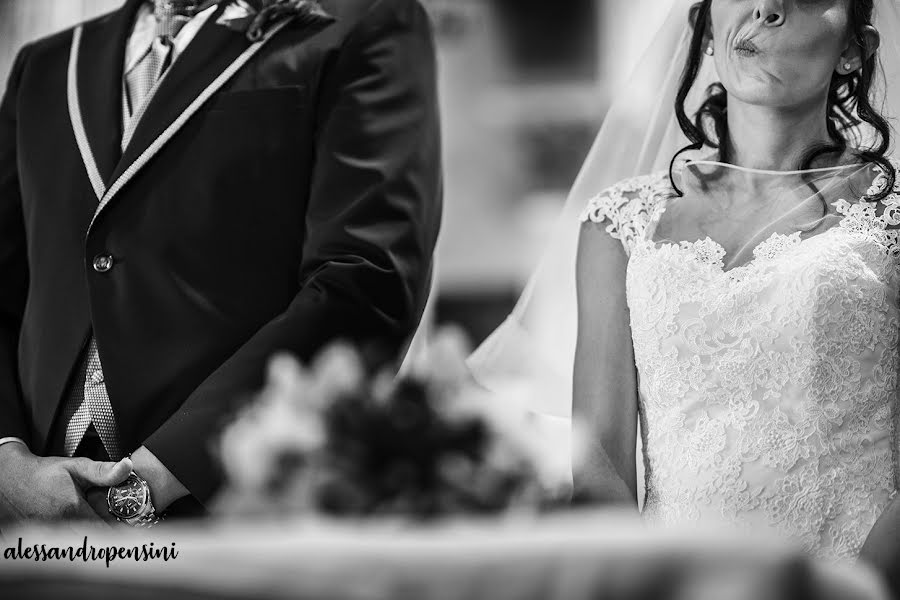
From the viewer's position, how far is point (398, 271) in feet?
6.78

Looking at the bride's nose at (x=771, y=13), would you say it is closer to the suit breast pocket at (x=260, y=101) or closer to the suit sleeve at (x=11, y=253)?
the suit breast pocket at (x=260, y=101)

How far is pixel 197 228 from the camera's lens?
6.89 ft

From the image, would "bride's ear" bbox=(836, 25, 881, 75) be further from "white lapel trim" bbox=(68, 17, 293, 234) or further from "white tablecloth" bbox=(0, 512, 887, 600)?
"white tablecloth" bbox=(0, 512, 887, 600)

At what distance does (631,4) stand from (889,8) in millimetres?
5438

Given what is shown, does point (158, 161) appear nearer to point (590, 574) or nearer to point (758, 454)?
point (758, 454)

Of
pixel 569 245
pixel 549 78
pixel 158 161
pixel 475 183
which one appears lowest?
pixel 475 183

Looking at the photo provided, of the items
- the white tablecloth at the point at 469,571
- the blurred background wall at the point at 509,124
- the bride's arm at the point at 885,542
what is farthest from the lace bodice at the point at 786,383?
the blurred background wall at the point at 509,124

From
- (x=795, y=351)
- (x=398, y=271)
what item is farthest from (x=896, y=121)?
(x=398, y=271)

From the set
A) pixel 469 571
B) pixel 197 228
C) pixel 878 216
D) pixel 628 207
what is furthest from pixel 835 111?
pixel 469 571

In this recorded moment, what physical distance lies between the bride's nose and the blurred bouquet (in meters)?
1.28

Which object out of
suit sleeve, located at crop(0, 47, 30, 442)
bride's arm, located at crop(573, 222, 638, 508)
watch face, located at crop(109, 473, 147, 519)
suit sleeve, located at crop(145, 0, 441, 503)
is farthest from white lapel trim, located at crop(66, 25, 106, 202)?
bride's arm, located at crop(573, 222, 638, 508)

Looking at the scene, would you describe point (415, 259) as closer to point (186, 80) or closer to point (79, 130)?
point (186, 80)

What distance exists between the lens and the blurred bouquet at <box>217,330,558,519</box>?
996mm

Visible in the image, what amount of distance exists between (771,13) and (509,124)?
243 inches
